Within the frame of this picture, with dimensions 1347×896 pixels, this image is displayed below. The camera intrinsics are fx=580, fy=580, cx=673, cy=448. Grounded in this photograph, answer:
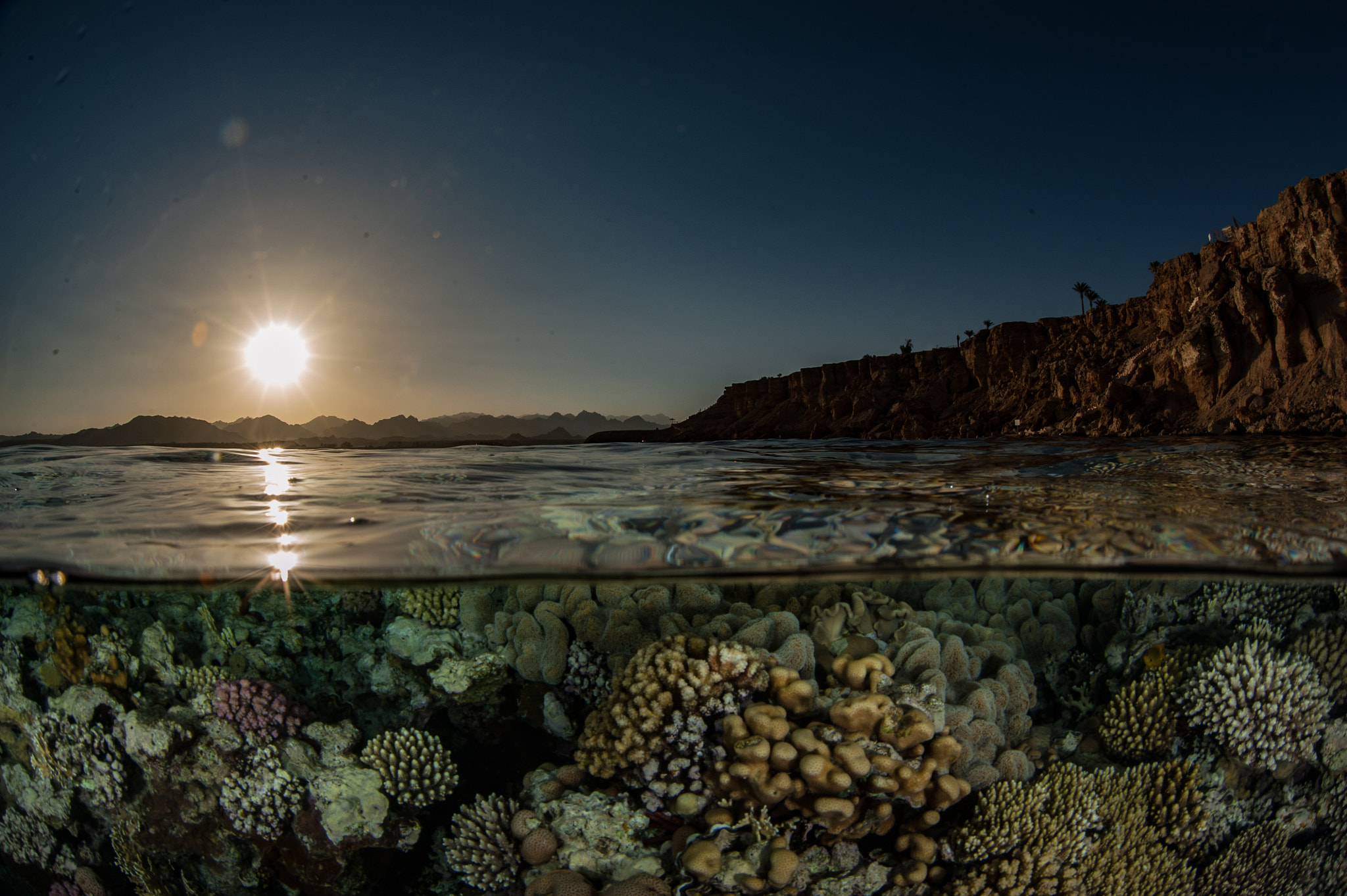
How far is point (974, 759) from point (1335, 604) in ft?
13.2

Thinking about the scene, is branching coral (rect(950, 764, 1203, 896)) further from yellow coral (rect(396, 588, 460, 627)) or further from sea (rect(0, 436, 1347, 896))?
yellow coral (rect(396, 588, 460, 627))

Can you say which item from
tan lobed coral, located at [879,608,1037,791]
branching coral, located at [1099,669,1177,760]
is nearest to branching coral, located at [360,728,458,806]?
tan lobed coral, located at [879,608,1037,791]

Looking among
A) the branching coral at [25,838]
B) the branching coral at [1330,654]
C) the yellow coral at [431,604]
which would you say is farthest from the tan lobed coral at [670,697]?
the branching coral at [25,838]

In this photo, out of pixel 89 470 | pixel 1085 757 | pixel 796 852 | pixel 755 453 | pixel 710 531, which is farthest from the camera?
pixel 755 453

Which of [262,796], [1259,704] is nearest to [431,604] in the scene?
[262,796]

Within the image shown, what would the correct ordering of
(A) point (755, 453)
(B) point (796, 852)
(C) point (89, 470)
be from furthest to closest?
(A) point (755, 453) → (C) point (89, 470) → (B) point (796, 852)

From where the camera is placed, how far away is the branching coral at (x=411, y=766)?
444 cm

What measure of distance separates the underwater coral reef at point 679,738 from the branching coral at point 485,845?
2cm

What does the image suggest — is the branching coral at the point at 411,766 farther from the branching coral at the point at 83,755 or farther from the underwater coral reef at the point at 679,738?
the branching coral at the point at 83,755

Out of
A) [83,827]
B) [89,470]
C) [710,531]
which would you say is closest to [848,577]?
[710,531]

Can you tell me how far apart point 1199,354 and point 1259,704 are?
152 feet

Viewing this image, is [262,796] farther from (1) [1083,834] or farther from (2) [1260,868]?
(2) [1260,868]

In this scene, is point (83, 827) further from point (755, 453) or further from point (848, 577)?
point (755, 453)

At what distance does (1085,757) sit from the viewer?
14.9ft
